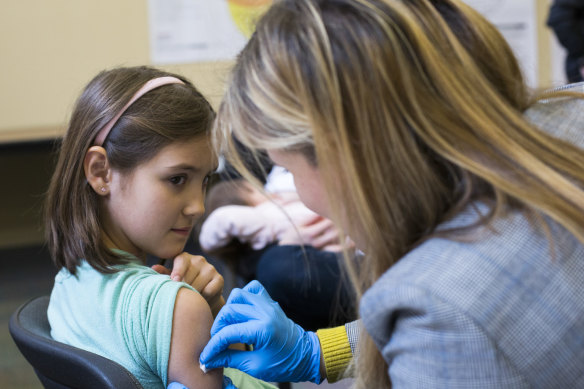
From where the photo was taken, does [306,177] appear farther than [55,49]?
No

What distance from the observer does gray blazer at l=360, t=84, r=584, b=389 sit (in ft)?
2.18

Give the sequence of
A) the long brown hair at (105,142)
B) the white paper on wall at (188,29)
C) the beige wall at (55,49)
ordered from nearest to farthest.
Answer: the long brown hair at (105,142), the beige wall at (55,49), the white paper on wall at (188,29)

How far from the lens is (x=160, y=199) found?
3.69ft

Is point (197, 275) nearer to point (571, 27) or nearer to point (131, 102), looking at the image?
point (131, 102)

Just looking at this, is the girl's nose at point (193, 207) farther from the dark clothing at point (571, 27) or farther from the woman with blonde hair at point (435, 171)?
the dark clothing at point (571, 27)

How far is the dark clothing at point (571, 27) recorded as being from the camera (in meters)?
3.20

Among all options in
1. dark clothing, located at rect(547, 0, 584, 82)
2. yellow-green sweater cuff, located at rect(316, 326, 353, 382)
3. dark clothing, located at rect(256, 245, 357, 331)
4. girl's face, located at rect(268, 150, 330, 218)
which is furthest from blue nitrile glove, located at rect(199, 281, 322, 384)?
dark clothing, located at rect(547, 0, 584, 82)

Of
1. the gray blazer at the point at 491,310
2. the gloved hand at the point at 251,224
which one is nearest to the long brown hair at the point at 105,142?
the gray blazer at the point at 491,310

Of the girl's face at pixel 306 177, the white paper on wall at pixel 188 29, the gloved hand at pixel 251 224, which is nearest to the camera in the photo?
the girl's face at pixel 306 177

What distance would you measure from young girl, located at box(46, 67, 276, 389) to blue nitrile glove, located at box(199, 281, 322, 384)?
39 mm

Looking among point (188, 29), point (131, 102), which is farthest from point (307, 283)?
point (188, 29)

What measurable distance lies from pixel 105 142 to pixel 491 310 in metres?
0.74

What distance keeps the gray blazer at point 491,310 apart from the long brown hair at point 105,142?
563mm

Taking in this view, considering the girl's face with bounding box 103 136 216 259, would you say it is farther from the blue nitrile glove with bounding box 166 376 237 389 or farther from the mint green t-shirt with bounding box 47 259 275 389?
the blue nitrile glove with bounding box 166 376 237 389
